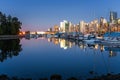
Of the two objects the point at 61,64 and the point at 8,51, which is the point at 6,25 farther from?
the point at 61,64

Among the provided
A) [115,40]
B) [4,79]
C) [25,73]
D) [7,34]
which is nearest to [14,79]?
[4,79]

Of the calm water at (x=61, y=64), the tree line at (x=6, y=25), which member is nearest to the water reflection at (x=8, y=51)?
the calm water at (x=61, y=64)

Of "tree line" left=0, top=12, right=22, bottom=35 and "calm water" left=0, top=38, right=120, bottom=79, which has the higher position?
"tree line" left=0, top=12, right=22, bottom=35

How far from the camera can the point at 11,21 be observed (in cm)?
15012

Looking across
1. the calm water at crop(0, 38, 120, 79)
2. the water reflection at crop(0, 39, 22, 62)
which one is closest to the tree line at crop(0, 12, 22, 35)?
the water reflection at crop(0, 39, 22, 62)

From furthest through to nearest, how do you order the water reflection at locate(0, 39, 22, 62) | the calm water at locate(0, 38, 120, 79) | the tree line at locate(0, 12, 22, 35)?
the tree line at locate(0, 12, 22, 35), the water reflection at locate(0, 39, 22, 62), the calm water at locate(0, 38, 120, 79)

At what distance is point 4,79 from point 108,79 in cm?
663

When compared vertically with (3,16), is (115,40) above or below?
below

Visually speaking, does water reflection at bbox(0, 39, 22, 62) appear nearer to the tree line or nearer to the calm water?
the calm water

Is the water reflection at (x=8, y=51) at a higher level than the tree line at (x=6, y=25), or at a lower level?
lower

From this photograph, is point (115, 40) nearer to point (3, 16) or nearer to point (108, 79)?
point (108, 79)

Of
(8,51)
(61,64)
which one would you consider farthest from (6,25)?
(61,64)

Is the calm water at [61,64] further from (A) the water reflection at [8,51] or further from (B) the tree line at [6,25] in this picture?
(B) the tree line at [6,25]

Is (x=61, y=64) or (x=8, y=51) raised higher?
(x=61, y=64)
